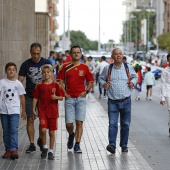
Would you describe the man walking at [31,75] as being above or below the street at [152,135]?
above

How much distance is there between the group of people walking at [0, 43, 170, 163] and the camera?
11.8m

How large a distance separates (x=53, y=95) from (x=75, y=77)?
Answer: 2.15 feet

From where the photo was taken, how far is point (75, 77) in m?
12.3

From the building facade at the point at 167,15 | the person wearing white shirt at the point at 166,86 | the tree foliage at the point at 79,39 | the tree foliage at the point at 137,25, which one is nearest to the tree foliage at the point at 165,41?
the building facade at the point at 167,15

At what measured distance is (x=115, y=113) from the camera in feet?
41.4

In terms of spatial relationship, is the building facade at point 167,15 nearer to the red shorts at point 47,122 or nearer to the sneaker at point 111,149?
the sneaker at point 111,149

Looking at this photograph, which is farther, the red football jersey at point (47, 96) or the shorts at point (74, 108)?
the shorts at point (74, 108)

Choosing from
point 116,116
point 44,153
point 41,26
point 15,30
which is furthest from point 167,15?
point 44,153

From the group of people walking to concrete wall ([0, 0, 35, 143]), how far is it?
1.36m

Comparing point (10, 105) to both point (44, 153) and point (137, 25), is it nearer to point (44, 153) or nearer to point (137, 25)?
point (44, 153)

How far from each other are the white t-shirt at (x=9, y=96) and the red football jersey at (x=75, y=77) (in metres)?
0.97

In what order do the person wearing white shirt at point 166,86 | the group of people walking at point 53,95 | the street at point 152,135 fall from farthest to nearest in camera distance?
the person wearing white shirt at point 166,86
the street at point 152,135
the group of people walking at point 53,95

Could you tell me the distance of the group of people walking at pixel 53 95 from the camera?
38.5 feet

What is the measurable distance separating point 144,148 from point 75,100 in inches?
79.6
